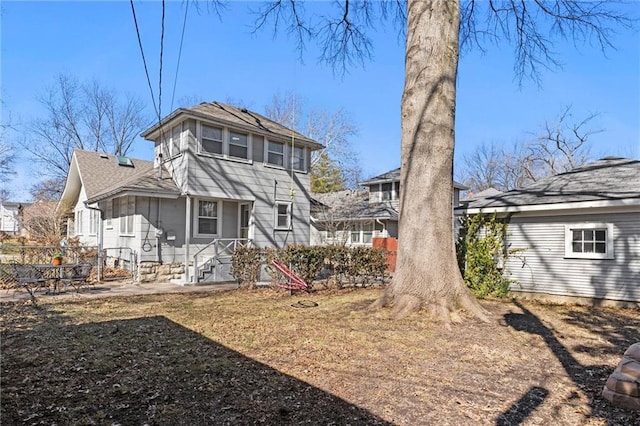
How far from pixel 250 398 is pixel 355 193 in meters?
24.5

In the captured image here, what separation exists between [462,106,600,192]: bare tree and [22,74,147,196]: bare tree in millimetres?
33347

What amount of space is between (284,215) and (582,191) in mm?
10018

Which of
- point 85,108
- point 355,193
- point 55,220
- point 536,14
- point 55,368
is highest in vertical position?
point 85,108

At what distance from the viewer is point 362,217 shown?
20.9m

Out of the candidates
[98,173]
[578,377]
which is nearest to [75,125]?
[98,173]

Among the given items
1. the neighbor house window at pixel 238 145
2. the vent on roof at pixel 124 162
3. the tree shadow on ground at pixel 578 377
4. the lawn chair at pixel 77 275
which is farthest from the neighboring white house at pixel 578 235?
the vent on roof at pixel 124 162

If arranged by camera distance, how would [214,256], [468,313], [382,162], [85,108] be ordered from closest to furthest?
[468,313] < [214,256] < [85,108] < [382,162]

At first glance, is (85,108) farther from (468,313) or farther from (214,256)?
(468,313)

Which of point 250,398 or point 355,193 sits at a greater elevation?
point 355,193

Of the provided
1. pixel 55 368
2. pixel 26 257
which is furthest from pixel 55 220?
pixel 55 368

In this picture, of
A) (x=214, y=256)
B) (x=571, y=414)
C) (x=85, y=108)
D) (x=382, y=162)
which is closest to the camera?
(x=571, y=414)

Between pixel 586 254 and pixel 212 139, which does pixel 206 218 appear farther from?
pixel 586 254

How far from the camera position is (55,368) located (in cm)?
422

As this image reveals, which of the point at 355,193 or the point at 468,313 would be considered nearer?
the point at 468,313
